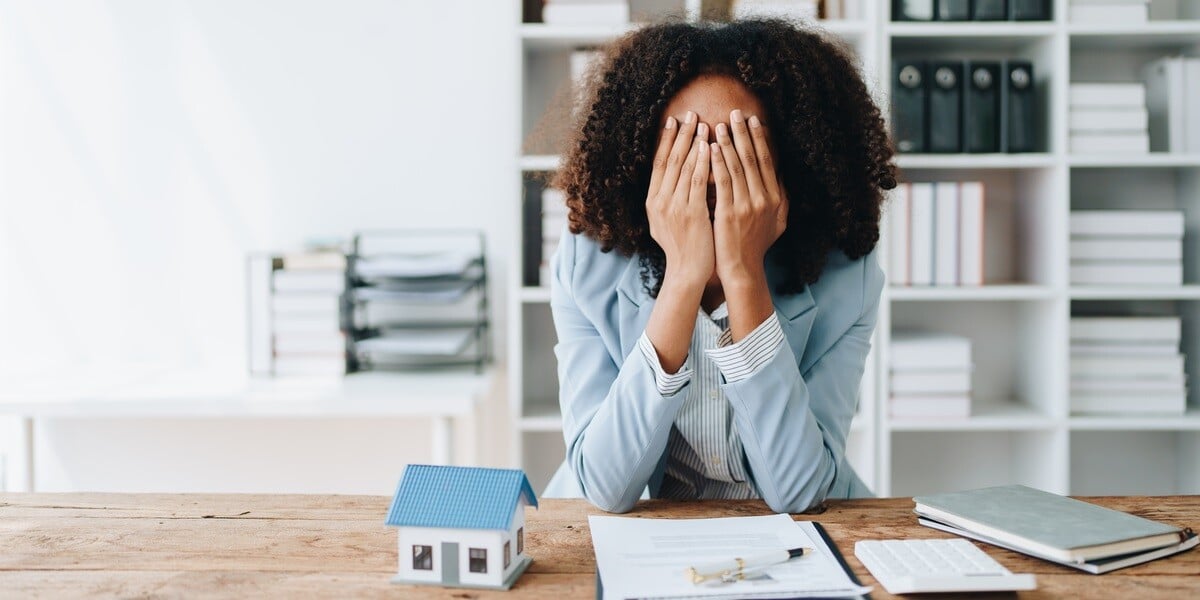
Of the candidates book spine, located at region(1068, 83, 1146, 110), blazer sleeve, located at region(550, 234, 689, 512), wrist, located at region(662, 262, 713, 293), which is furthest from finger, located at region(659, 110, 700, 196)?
book spine, located at region(1068, 83, 1146, 110)

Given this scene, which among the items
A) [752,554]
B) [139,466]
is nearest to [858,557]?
[752,554]

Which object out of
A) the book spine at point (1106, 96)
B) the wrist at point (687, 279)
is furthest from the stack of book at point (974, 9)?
the wrist at point (687, 279)

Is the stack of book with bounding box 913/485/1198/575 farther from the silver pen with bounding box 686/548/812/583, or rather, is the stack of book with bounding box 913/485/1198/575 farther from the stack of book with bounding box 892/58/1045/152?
the stack of book with bounding box 892/58/1045/152

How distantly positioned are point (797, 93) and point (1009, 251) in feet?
5.16

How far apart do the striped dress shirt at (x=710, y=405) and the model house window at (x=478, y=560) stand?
0.37m

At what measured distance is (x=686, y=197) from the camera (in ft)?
4.04

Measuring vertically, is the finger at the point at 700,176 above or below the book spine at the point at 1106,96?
below

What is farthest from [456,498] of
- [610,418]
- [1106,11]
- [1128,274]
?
[1106,11]

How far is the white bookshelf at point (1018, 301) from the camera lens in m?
2.20

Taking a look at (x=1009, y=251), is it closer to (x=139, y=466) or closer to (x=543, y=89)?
(x=543, y=89)

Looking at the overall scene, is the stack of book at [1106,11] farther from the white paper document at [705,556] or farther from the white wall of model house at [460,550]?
the white wall of model house at [460,550]

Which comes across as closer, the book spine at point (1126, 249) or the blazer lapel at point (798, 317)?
the blazer lapel at point (798, 317)

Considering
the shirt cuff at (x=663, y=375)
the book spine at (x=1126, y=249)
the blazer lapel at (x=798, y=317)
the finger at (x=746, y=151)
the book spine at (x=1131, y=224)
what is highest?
the finger at (x=746, y=151)

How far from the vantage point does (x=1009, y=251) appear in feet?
8.29
